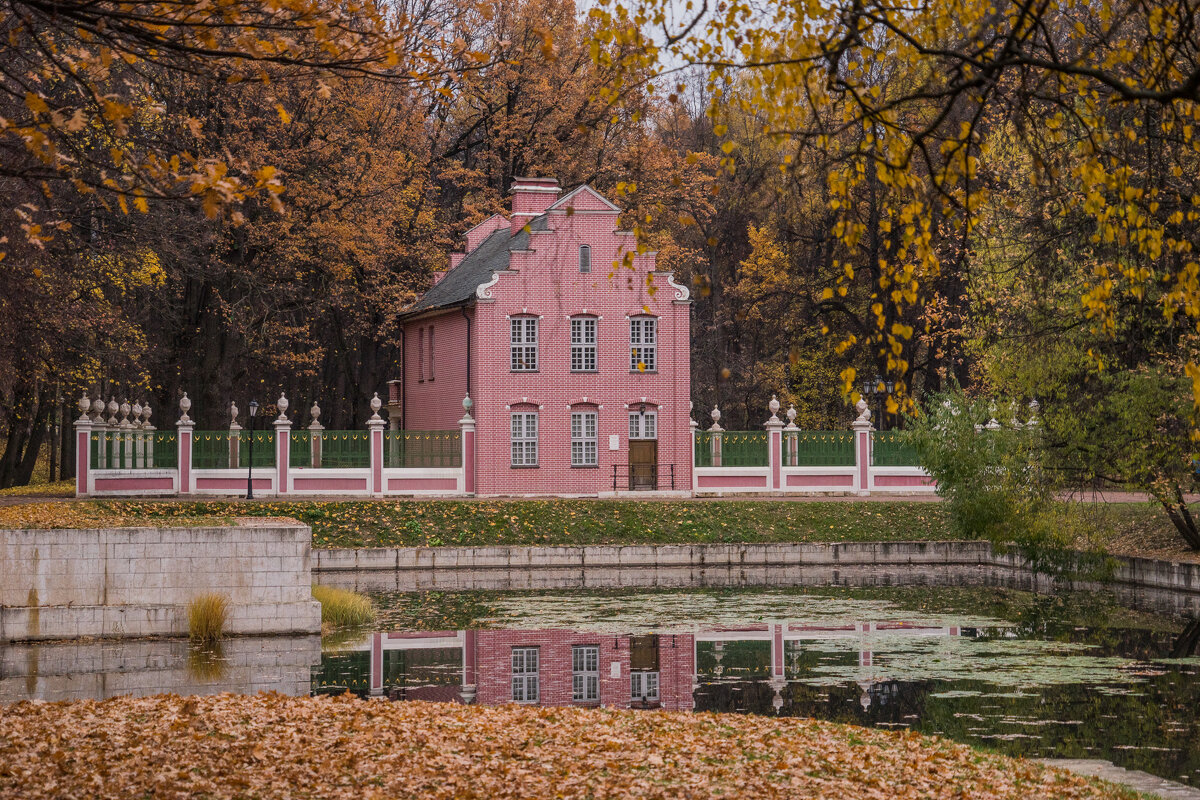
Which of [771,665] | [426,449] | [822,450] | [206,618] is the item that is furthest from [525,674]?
[822,450]

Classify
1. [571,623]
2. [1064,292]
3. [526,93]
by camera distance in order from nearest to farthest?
[571,623]
[1064,292]
[526,93]

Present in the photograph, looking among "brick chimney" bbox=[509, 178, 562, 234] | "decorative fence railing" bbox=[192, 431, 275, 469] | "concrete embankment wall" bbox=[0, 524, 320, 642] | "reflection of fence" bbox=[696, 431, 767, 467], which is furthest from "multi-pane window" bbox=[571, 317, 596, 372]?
"concrete embankment wall" bbox=[0, 524, 320, 642]

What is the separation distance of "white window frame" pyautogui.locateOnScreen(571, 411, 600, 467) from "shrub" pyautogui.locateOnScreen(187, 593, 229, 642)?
2120 centimetres

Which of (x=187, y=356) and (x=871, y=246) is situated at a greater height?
(x=871, y=246)

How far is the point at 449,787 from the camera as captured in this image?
8344 millimetres

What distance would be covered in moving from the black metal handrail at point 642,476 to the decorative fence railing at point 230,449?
9.97 metres

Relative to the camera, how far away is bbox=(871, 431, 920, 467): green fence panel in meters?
41.3

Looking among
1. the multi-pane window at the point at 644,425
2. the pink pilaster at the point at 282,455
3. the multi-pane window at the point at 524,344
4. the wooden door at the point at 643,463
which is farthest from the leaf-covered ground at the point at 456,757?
the multi-pane window at the point at 644,425

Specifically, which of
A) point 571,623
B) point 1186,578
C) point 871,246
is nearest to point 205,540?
point 571,623

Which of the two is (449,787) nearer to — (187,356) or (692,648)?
(692,648)

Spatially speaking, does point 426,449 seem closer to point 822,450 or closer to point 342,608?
point 822,450

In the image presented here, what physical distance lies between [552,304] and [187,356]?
1088cm

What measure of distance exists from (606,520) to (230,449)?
10.7 metres

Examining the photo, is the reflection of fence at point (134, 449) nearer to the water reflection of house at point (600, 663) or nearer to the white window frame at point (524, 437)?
the white window frame at point (524, 437)
